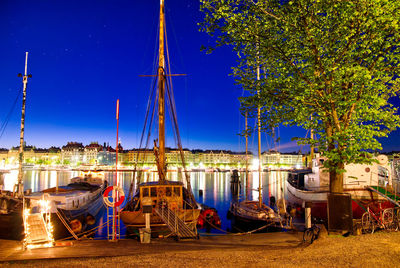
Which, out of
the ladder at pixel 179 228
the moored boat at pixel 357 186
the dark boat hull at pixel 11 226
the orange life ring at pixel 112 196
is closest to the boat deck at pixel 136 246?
the ladder at pixel 179 228

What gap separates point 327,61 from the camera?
12141 mm

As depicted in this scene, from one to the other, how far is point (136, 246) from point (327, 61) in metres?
10.8

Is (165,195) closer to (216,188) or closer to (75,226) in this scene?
(75,226)

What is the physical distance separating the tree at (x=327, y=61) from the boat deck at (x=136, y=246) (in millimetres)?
3613

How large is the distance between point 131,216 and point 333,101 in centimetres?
1330

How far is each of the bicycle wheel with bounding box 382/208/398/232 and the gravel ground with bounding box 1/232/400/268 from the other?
9.00ft

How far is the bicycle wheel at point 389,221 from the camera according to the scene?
43.9ft

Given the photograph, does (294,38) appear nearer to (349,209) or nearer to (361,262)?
Result: (349,209)

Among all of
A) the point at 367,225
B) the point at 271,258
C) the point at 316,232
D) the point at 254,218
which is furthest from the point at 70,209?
the point at 367,225

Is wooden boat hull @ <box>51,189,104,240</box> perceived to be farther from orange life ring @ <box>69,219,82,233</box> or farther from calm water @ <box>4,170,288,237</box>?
calm water @ <box>4,170,288,237</box>

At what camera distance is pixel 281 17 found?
40.1 feet

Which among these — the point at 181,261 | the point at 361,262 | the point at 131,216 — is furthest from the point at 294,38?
the point at 131,216

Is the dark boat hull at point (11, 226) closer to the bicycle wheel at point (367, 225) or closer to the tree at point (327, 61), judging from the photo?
the tree at point (327, 61)

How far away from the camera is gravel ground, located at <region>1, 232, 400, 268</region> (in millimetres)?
8594
